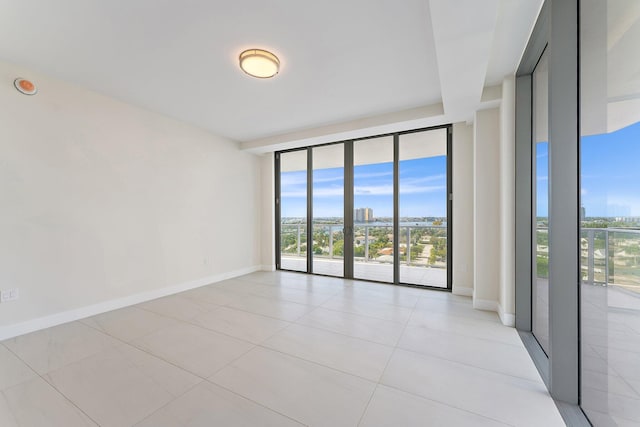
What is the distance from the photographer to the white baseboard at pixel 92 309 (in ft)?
8.18

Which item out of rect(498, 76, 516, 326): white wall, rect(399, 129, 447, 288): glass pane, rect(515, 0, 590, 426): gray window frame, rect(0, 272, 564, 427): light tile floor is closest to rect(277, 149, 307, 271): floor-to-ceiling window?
rect(399, 129, 447, 288): glass pane

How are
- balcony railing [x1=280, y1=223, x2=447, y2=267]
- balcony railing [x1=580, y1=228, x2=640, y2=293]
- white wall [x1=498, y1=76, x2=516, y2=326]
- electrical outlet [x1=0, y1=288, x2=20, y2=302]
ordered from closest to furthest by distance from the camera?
balcony railing [x1=580, y1=228, x2=640, y2=293]
electrical outlet [x1=0, y1=288, x2=20, y2=302]
white wall [x1=498, y1=76, x2=516, y2=326]
balcony railing [x1=280, y1=223, x2=447, y2=267]

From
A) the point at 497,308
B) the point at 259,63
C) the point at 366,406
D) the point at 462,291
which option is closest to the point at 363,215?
the point at 462,291

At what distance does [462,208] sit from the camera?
3648mm

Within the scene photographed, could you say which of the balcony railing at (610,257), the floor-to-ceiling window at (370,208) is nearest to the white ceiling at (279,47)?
the floor-to-ceiling window at (370,208)

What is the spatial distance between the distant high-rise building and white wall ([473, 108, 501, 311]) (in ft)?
5.66

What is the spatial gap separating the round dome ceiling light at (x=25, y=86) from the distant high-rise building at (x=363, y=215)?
14.1 ft

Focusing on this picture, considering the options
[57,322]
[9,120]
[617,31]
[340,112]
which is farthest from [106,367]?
[617,31]

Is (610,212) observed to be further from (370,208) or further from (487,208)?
(370,208)

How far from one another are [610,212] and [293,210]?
452cm

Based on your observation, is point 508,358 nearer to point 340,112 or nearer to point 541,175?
point 541,175

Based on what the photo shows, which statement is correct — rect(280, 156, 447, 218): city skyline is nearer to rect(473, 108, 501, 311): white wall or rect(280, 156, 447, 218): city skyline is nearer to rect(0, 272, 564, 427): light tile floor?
rect(473, 108, 501, 311): white wall

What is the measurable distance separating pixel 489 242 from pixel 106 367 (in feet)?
13.1

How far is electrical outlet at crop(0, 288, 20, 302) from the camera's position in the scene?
2431 millimetres
